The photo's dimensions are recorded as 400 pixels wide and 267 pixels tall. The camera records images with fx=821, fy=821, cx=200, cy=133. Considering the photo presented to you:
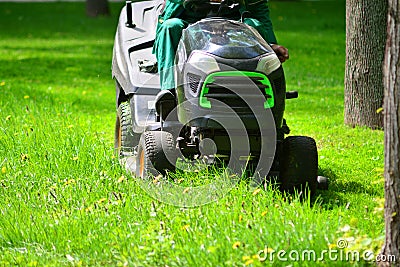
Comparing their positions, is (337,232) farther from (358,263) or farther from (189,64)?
(189,64)

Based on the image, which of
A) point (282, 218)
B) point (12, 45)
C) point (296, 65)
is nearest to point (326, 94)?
point (296, 65)

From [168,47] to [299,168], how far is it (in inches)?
45.7

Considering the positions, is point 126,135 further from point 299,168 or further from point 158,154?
point 299,168

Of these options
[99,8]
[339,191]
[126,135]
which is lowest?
[99,8]

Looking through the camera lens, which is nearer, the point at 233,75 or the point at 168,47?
the point at 233,75

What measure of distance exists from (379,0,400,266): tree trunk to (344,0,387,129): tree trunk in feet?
12.4

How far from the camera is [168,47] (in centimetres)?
536

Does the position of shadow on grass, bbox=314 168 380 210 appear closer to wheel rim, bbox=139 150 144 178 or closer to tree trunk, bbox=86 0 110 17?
wheel rim, bbox=139 150 144 178

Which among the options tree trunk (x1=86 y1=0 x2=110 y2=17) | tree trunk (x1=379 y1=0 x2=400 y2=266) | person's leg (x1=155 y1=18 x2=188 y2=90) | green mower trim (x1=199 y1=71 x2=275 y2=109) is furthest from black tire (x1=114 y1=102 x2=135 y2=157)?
tree trunk (x1=86 y1=0 x2=110 y2=17)

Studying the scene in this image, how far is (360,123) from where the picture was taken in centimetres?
760

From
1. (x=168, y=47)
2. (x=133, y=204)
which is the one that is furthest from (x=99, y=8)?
(x=133, y=204)

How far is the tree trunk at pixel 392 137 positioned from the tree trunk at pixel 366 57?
3769 millimetres

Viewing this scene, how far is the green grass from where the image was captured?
3887mm

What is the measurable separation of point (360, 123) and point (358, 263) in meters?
3.99
